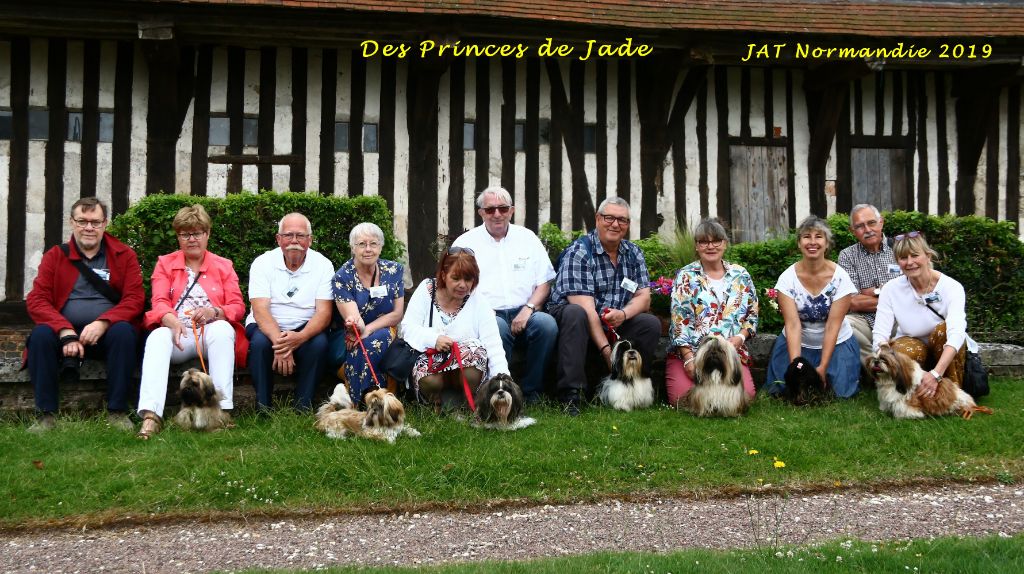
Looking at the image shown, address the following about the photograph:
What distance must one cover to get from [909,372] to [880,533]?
203 cm

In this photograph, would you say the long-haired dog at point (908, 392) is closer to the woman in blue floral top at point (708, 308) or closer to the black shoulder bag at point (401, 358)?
the woman in blue floral top at point (708, 308)

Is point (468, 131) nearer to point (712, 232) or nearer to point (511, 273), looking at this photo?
point (511, 273)

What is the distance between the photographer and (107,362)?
559 centimetres

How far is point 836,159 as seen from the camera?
35.6ft

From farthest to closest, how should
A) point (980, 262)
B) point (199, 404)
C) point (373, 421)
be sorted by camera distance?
point (980, 262)
point (199, 404)
point (373, 421)

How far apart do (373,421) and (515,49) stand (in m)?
5.64

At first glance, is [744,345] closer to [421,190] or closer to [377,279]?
[377,279]

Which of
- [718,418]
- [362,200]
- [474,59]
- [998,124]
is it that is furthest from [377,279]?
[998,124]

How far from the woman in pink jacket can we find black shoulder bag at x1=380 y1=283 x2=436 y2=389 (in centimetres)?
102

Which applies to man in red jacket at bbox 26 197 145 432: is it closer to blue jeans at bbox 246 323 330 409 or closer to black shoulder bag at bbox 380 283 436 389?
blue jeans at bbox 246 323 330 409

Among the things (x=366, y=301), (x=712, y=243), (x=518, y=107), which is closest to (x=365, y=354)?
(x=366, y=301)

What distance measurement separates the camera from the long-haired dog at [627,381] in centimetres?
589

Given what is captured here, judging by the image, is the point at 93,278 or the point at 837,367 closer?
the point at 93,278

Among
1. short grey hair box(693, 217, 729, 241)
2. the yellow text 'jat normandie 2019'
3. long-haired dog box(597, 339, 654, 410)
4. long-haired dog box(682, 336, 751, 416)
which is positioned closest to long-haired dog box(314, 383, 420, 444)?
long-haired dog box(597, 339, 654, 410)
